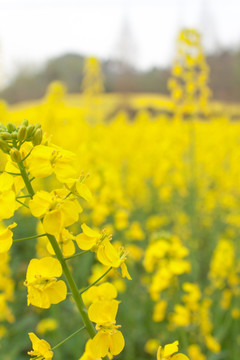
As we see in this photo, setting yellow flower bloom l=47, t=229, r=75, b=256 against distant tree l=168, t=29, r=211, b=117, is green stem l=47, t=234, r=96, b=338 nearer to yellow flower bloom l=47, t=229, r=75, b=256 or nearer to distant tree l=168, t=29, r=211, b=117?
yellow flower bloom l=47, t=229, r=75, b=256

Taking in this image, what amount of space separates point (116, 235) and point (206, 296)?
1.00 meters

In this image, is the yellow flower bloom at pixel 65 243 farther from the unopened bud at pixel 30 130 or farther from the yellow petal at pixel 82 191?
the unopened bud at pixel 30 130

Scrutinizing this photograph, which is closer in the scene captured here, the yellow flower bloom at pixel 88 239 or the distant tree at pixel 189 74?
the yellow flower bloom at pixel 88 239

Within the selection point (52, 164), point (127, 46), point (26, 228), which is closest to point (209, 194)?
point (26, 228)

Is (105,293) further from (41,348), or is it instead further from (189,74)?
(189,74)

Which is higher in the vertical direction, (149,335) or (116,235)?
(116,235)

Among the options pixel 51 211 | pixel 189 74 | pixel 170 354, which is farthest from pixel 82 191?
pixel 189 74

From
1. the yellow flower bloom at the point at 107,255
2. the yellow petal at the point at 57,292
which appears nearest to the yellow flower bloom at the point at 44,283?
the yellow petal at the point at 57,292

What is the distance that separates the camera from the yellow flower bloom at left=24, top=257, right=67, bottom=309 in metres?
0.98

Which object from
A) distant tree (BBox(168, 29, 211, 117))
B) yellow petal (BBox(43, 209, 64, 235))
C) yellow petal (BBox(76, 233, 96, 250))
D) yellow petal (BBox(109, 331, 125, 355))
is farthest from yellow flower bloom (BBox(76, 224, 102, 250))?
distant tree (BBox(168, 29, 211, 117))

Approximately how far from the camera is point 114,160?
7.57m

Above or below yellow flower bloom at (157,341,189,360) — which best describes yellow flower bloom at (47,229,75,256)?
above

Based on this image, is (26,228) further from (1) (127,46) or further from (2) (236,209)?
(1) (127,46)

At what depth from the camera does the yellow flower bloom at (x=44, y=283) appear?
38.7 inches
